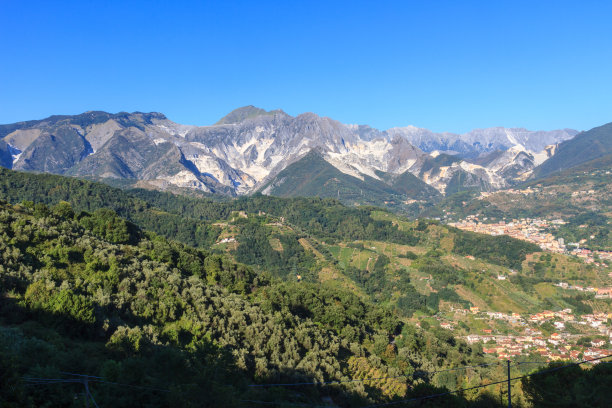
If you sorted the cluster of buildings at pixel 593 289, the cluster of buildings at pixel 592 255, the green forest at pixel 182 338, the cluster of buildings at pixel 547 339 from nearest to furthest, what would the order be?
the green forest at pixel 182 338 < the cluster of buildings at pixel 547 339 < the cluster of buildings at pixel 593 289 < the cluster of buildings at pixel 592 255

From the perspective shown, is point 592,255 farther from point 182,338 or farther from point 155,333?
point 155,333

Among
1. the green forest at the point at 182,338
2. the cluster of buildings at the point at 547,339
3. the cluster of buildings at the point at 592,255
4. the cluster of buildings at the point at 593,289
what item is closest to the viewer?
the green forest at the point at 182,338

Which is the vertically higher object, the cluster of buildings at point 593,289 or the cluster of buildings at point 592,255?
the cluster of buildings at point 592,255

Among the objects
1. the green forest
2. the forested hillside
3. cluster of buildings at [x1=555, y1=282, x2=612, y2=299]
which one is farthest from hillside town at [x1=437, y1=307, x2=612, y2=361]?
the forested hillside

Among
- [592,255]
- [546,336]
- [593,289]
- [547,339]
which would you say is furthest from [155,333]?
[592,255]

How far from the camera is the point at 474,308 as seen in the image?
275 feet

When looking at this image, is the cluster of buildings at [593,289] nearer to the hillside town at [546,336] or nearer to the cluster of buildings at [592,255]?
the hillside town at [546,336]

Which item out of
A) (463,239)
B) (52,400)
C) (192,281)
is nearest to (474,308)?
(463,239)

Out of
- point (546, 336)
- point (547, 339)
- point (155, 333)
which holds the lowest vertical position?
point (546, 336)

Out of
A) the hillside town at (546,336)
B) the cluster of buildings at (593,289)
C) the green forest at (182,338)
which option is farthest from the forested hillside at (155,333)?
the cluster of buildings at (593,289)

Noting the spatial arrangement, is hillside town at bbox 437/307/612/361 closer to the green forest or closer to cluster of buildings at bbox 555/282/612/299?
the green forest

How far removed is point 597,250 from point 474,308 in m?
106

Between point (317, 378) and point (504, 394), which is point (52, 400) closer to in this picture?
point (317, 378)

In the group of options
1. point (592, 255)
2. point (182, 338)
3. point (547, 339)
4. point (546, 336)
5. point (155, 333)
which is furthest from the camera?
point (592, 255)
